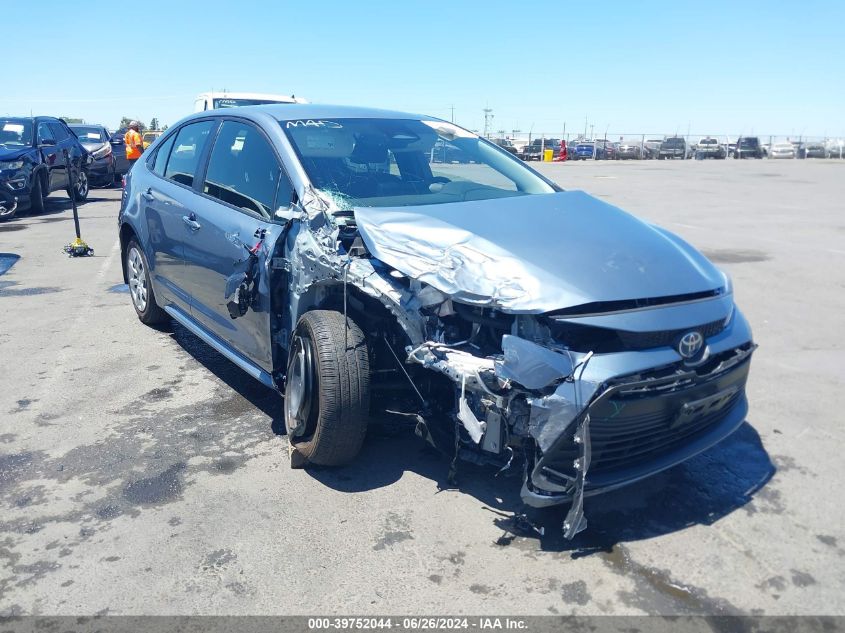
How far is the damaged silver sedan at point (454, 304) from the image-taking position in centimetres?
296

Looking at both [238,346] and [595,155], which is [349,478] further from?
[595,155]

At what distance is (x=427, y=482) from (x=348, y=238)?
51.7 inches

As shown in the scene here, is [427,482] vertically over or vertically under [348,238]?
under

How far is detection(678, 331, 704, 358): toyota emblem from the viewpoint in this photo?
10.0 feet

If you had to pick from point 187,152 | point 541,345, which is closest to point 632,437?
point 541,345

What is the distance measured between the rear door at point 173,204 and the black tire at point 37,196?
9633 millimetres

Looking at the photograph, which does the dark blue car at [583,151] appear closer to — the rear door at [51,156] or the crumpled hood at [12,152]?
the rear door at [51,156]

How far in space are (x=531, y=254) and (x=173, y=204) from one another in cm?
303

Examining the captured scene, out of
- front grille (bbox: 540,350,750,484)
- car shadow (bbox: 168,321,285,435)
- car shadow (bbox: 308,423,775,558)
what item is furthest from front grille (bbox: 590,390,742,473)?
car shadow (bbox: 168,321,285,435)

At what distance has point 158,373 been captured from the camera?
17.5 feet

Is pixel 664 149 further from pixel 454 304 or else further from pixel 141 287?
pixel 454 304

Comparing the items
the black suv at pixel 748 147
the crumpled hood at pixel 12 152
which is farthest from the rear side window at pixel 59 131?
the black suv at pixel 748 147

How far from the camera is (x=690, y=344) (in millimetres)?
3088

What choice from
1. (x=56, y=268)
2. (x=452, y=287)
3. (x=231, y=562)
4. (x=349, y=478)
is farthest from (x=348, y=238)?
(x=56, y=268)
